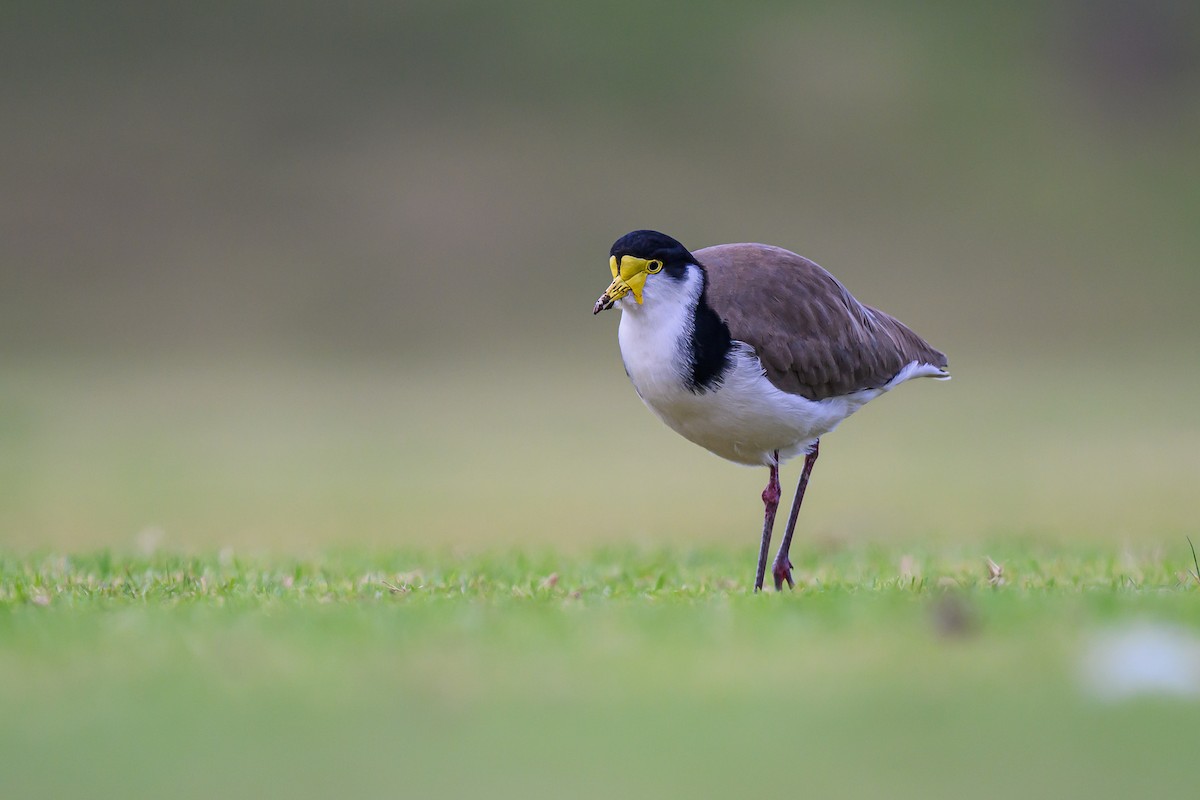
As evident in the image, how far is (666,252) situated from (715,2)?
41.0 metres

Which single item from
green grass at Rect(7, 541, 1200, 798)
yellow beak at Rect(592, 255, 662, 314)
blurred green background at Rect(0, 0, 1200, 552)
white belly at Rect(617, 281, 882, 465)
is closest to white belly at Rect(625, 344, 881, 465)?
white belly at Rect(617, 281, 882, 465)

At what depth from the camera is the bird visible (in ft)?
24.6

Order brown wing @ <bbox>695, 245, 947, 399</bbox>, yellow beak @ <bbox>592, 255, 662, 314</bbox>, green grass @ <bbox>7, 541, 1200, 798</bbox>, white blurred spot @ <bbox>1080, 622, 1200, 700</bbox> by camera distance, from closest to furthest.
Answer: green grass @ <bbox>7, 541, 1200, 798</bbox> → white blurred spot @ <bbox>1080, 622, 1200, 700</bbox> → yellow beak @ <bbox>592, 255, 662, 314</bbox> → brown wing @ <bbox>695, 245, 947, 399</bbox>

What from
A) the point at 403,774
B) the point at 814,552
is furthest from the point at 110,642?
the point at 814,552

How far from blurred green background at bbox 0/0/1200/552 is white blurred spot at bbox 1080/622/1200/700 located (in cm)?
1850

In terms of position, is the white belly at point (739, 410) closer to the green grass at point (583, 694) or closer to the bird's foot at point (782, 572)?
the bird's foot at point (782, 572)

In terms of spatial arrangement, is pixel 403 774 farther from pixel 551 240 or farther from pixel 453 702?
pixel 551 240

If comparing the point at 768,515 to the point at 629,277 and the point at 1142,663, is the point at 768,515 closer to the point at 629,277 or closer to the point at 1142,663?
the point at 629,277

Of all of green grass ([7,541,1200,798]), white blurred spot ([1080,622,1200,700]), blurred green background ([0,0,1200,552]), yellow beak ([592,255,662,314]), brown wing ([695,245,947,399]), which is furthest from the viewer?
blurred green background ([0,0,1200,552])

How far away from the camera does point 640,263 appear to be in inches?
294

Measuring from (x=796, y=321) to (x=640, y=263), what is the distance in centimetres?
89

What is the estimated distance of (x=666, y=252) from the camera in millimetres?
7473

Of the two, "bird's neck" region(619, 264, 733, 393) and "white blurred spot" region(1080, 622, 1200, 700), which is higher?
"bird's neck" region(619, 264, 733, 393)

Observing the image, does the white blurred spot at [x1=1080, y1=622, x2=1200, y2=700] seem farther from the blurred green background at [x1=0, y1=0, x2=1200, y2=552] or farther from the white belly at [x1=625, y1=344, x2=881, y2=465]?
the blurred green background at [x1=0, y1=0, x2=1200, y2=552]
